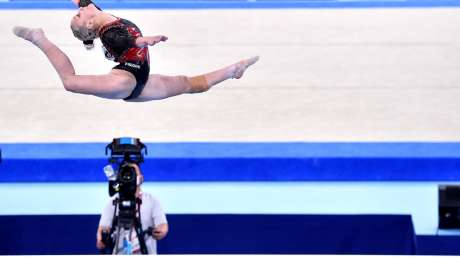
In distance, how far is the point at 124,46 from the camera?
3.84 m

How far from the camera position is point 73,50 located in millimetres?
5738

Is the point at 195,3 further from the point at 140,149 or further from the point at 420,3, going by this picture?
the point at 140,149

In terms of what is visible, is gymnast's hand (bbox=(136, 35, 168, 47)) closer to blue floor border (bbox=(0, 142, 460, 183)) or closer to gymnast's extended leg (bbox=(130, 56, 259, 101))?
gymnast's extended leg (bbox=(130, 56, 259, 101))

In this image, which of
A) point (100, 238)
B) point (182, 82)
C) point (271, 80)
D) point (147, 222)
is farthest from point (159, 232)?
point (271, 80)

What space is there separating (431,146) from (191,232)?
127cm

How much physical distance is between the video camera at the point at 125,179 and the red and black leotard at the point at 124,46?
37cm

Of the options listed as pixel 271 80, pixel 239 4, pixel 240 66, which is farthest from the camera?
pixel 239 4

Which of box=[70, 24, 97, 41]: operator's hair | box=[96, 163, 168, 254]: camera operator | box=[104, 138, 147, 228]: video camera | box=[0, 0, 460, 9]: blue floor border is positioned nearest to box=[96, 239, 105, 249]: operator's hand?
box=[96, 163, 168, 254]: camera operator

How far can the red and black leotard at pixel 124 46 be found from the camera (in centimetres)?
381

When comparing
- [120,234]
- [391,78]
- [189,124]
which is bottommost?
[120,234]

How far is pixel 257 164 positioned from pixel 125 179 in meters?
0.66

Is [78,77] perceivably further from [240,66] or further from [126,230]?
[240,66]

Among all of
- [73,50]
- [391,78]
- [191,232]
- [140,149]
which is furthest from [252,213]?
[73,50]

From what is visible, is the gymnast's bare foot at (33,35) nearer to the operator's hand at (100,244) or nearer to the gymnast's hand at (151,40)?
the gymnast's hand at (151,40)
